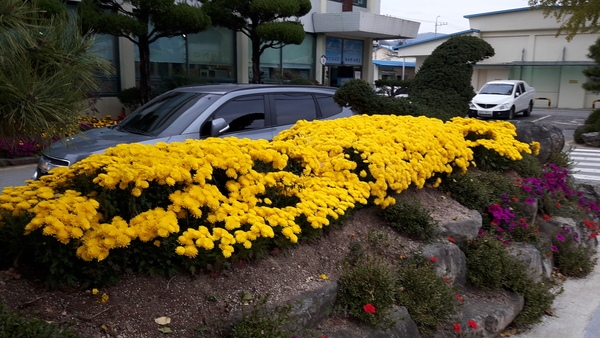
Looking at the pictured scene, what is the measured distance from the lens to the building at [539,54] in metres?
37.3

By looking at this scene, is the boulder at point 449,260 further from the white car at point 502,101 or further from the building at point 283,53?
the white car at point 502,101

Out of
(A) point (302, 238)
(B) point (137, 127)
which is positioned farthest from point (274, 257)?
(B) point (137, 127)

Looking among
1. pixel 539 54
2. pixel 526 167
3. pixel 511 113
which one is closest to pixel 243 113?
pixel 526 167

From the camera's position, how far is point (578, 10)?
16.4 meters

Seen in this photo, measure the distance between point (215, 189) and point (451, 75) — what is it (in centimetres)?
503

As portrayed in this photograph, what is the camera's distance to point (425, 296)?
3.81 meters

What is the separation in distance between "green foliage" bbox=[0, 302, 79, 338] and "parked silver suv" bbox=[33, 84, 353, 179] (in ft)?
11.3

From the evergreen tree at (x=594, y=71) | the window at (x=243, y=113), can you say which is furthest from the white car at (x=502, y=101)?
the window at (x=243, y=113)

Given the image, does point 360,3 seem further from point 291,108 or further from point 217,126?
point 217,126

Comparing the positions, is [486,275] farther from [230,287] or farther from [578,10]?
[578,10]

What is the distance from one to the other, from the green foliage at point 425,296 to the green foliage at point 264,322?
1.02 m

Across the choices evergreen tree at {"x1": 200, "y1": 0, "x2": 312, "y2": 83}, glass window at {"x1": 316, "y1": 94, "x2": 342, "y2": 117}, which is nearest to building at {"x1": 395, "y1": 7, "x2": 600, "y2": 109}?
evergreen tree at {"x1": 200, "y1": 0, "x2": 312, "y2": 83}

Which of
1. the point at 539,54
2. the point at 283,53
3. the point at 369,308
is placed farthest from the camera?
the point at 539,54

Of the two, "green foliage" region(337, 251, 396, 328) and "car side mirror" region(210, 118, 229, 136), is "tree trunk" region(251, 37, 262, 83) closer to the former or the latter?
"car side mirror" region(210, 118, 229, 136)
